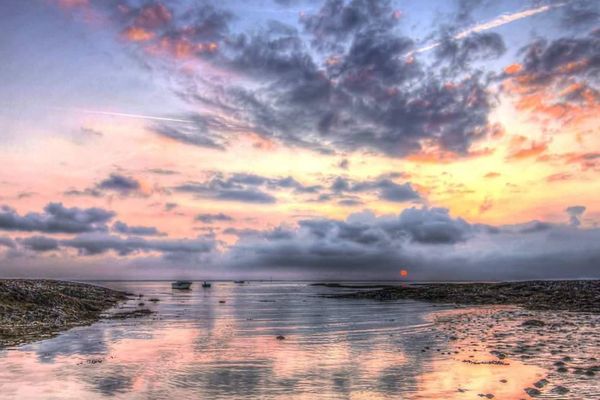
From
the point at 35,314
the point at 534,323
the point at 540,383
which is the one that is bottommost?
the point at 35,314

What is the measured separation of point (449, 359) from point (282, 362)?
817 centimetres

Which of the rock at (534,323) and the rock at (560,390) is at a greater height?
the rock at (560,390)

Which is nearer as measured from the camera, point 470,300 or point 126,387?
point 126,387

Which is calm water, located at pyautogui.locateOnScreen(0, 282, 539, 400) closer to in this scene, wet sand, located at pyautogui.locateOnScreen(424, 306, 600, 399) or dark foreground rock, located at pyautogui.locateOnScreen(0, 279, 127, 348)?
wet sand, located at pyautogui.locateOnScreen(424, 306, 600, 399)

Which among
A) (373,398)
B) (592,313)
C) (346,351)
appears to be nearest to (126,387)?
(373,398)

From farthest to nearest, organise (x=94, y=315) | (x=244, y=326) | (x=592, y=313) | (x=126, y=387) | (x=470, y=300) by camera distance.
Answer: (x=470, y=300)
(x=94, y=315)
(x=592, y=313)
(x=244, y=326)
(x=126, y=387)

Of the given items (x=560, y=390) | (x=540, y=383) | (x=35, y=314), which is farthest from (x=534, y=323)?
(x=35, y=314)

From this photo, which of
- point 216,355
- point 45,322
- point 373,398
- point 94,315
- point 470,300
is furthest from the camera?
point 470,300

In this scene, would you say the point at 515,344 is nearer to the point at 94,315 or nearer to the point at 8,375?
the point at 8,375

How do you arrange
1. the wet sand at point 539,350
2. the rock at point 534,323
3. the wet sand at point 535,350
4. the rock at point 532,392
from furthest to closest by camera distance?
the rock at point 534,323
the wet sand at point 539,350
the wet sand at point 535,350
the rock at point 532,392

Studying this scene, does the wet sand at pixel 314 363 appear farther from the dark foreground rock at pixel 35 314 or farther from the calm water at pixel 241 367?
the dark foreground rock at pixel 35 314

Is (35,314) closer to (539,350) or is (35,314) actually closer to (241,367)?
(241,367)

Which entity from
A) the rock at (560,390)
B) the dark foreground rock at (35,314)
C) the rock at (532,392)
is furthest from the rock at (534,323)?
the dark foreground rock at (35,314)

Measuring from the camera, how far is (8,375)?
18.3m
